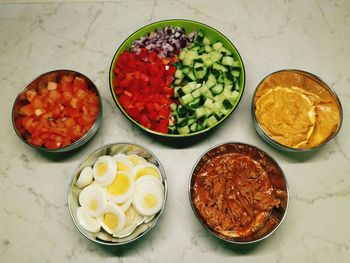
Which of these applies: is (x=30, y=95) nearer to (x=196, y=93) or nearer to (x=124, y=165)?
(x=124, y=165)

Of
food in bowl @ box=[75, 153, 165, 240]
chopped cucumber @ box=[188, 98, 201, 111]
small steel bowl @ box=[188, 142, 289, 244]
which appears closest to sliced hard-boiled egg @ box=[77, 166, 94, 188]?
food in bowl @ box=[75, 153, 165, 240]

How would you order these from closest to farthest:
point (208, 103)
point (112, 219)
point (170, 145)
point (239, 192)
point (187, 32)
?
point (112, 219)
point (239, 192)
point (208, 103)
point (170, 145)
point (187, 32)

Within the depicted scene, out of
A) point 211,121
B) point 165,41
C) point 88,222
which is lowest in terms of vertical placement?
point 88,222

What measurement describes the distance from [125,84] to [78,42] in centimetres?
56

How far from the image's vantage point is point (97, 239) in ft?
5.30

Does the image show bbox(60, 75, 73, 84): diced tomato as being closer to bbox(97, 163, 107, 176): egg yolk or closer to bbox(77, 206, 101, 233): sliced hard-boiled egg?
bbox(97, 163, 107, 176): egg yolk

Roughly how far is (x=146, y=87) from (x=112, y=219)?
2.18 ft

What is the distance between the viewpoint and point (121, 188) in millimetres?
1616

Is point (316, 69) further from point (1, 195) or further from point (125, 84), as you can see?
point (1, 195)

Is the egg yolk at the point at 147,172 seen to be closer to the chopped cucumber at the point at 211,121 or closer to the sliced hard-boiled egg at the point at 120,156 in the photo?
the sliced hard-boiled egg at the point at 120,156

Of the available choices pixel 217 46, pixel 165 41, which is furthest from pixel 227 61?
pixel 165 41

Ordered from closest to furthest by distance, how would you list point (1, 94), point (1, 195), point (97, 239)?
1. point (97, 239)
2. point (1, 195)
3. point (1, 94)

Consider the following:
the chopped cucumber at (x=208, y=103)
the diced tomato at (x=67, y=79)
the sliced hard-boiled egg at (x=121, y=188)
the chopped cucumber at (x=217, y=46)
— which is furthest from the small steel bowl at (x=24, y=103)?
the chopped cucumber at (x=217, y=46)

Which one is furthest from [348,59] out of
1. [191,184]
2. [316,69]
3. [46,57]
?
[46,57]
